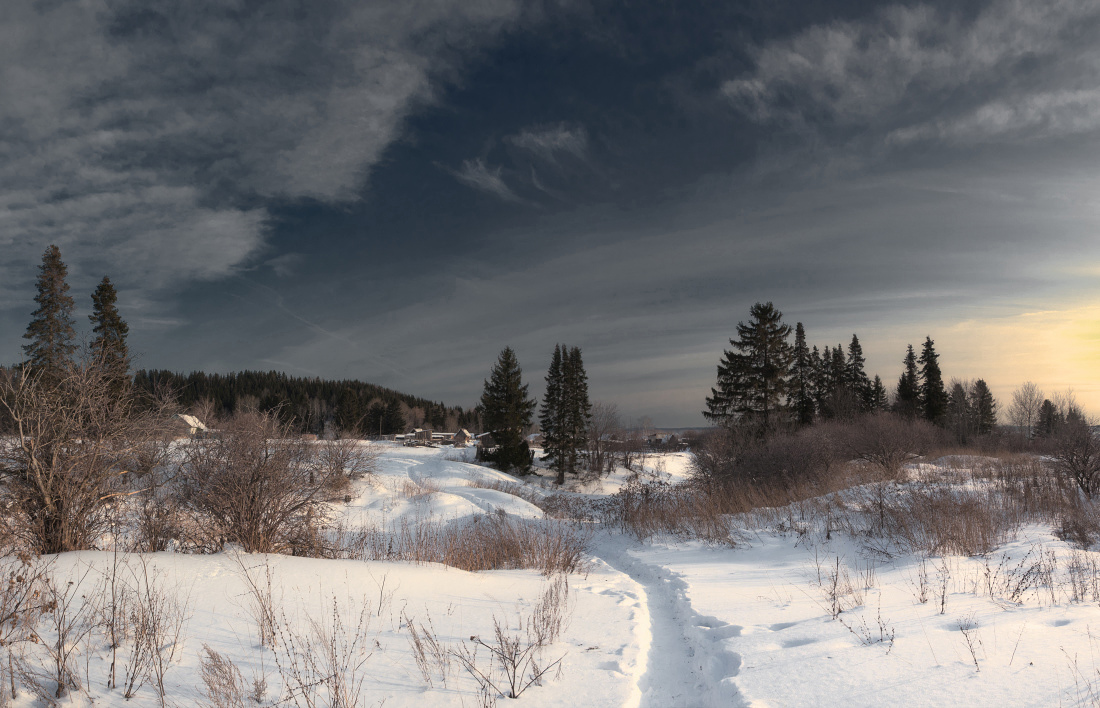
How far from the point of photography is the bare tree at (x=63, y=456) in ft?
20.0

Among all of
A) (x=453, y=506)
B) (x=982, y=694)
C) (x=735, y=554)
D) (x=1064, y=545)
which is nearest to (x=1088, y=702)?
(x=982, y=694)

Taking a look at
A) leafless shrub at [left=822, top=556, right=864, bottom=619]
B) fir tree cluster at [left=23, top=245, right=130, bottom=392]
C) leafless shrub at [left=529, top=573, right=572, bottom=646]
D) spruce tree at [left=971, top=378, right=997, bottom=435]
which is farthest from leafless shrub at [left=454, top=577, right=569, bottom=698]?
spruce tree at [left=971, top=378, right=997, bottom=435]

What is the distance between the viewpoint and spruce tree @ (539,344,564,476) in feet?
159

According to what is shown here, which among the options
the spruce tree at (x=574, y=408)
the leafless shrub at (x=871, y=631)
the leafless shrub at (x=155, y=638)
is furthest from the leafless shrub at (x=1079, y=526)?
the spruce tree at (x=574, y=408)

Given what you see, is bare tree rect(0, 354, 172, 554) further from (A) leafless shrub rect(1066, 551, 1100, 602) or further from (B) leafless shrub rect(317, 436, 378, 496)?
(A) leafless shrub rect(1066, 551, 1100, 602)

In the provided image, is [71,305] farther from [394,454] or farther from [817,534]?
[817,534]

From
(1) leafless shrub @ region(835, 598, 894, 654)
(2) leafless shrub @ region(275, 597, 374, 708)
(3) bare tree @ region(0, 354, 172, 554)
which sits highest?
(3) bare tree @ region(0, 354, 172, 554)

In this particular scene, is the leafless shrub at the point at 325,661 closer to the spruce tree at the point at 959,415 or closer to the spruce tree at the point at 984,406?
the spruce tree at the point at 959,415

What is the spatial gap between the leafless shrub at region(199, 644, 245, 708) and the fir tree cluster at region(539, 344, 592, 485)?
43085 millimetres

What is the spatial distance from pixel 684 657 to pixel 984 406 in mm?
80338

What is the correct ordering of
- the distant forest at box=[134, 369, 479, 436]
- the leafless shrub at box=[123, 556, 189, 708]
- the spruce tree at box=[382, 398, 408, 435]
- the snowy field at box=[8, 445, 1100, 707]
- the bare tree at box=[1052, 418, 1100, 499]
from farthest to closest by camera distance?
the spruce tree at box=[382, 398, 408, 435], the distant forest at box=[134, 369, 479, 436], the bare tree at box=[1052, 418, 1100, 499], the snowy field at box=[8, 445, 1100, 707], the leafless shrub at box=[123, 556, 189, 708]

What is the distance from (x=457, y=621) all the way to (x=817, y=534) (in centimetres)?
899

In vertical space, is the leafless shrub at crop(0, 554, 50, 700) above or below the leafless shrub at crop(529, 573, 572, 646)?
above

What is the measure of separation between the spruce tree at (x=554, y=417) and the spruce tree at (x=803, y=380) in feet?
69.0
